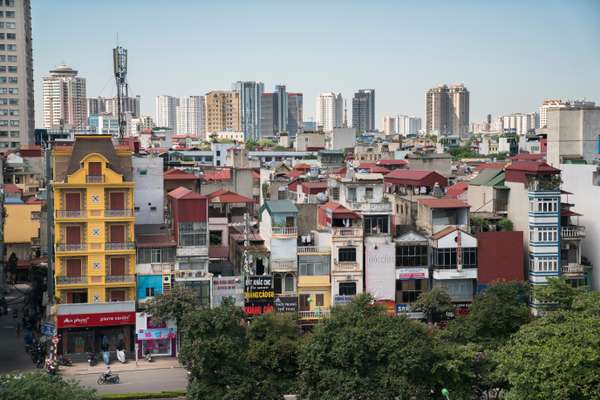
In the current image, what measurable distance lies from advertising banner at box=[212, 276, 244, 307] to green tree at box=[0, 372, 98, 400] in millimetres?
15114

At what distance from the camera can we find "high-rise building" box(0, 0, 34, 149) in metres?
106

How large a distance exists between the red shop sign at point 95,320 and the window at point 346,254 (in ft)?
33.0

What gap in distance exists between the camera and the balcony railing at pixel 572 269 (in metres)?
43.9

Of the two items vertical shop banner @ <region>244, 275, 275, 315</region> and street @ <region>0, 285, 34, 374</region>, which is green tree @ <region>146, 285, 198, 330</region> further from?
street @ <region>0, 285, 34, 374</region>

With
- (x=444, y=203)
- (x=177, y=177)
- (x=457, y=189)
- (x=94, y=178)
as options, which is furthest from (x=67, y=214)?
(x=457, y=189)

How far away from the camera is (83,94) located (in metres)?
193

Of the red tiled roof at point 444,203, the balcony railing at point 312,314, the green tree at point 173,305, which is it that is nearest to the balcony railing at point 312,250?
the balcony railing at point 312,314

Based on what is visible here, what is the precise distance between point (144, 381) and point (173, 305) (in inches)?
146

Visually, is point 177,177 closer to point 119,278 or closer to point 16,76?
point 119,278

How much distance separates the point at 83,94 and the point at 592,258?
161851 mm

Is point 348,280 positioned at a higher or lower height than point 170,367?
higher

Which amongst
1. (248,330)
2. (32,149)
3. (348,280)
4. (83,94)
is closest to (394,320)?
(248,330)

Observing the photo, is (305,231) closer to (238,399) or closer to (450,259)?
(450,259)

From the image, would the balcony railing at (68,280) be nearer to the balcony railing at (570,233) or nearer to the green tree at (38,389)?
the green tree at (38,389)
